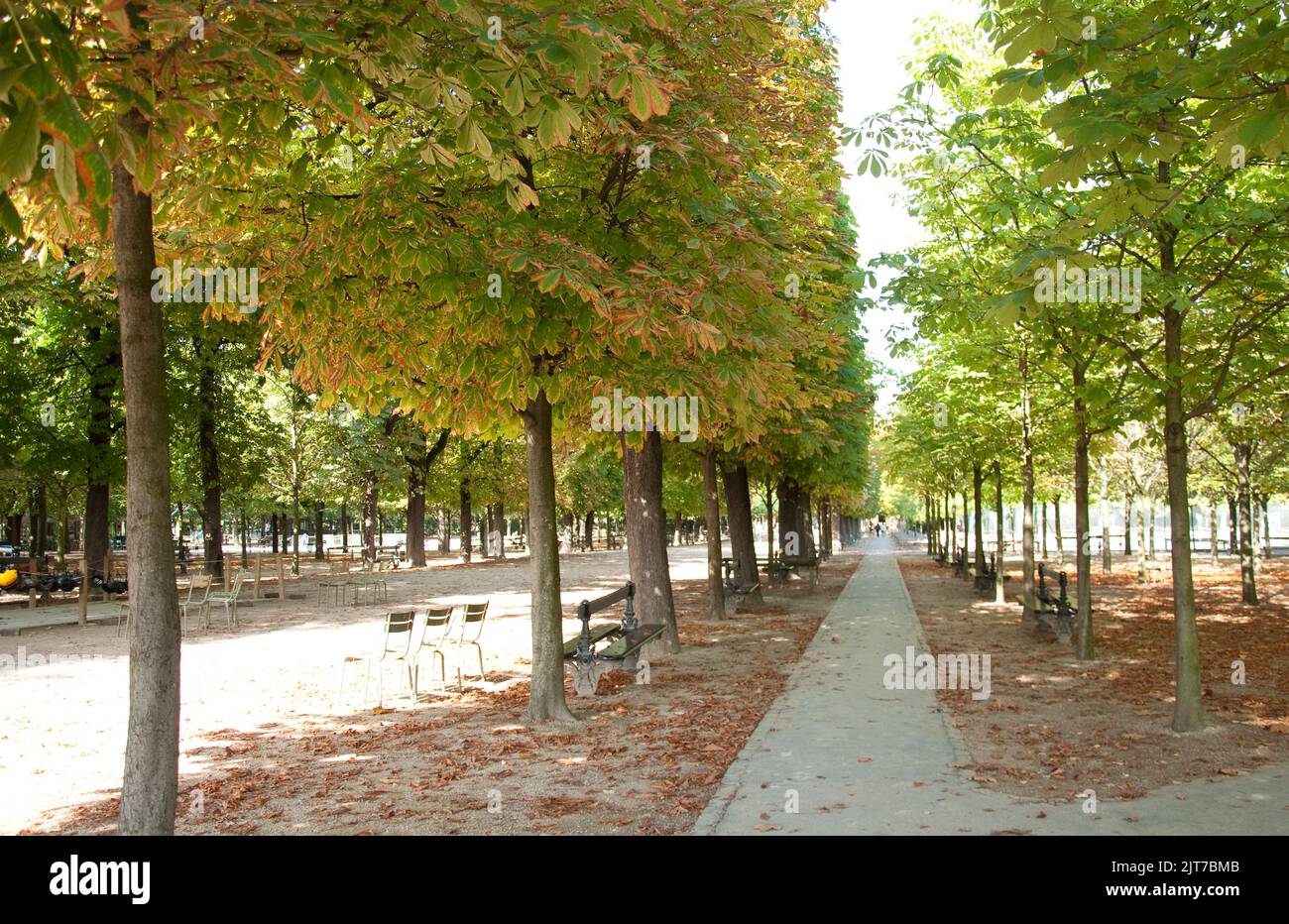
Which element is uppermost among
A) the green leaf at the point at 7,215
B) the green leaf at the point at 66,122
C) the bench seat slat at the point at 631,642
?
the green leaf at the point at 66,122

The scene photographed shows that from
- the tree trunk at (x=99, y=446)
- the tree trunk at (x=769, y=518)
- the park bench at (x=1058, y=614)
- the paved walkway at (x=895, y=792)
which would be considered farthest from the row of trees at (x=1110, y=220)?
the tree trunk at (x=99, y=446)

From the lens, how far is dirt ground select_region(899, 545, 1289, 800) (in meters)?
6.96

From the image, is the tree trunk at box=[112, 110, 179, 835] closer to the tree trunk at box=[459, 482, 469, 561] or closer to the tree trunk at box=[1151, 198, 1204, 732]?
the tree trunk at box=[1151, 198, 1204, 732]

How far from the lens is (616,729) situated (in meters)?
8.68

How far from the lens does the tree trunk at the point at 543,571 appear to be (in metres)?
8.76

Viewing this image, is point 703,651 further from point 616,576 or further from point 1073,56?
point 616,576

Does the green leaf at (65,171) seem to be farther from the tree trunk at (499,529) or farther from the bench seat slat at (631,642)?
the tree trunk at (499,529)

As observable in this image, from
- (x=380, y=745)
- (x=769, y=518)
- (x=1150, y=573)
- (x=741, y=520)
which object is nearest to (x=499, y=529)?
(x=769, y=518)

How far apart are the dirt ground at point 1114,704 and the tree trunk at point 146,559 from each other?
17.7 feet

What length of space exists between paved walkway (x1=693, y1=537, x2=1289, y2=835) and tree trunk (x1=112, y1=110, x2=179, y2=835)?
10.2 ft

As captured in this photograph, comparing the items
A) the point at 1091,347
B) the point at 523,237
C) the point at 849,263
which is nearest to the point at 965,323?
the point at 1091,347

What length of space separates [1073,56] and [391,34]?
3.86 metres

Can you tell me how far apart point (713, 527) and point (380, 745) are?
9.93 metres

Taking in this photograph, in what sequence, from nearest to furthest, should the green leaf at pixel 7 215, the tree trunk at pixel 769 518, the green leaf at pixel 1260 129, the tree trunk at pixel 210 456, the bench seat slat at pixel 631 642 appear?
the green leaf at pixel 7 215
the green leaf at pixel 1260 129
the bench seat slat at pixel 631 642
the tree trunk at pixel 210 456
the tree trunk at pixel 769 518
